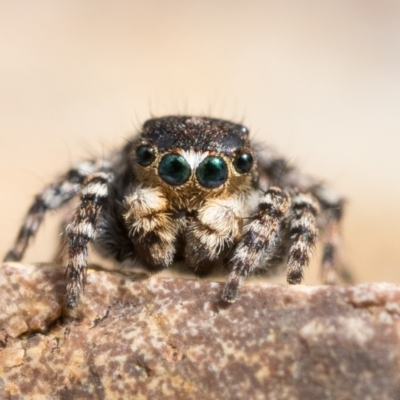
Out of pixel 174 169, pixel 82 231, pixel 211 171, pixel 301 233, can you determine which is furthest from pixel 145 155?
pixel 301 233

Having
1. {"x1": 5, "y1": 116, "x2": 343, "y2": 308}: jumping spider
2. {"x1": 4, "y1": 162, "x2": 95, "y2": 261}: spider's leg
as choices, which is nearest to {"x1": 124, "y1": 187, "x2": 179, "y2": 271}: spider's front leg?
{"x1": 5, "y1": 116, "x2": 343, "y2": 308}: jumping spider

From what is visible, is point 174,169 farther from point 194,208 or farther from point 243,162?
point 243,162

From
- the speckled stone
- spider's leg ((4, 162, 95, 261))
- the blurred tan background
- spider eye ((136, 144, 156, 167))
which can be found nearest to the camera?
the speckled stone

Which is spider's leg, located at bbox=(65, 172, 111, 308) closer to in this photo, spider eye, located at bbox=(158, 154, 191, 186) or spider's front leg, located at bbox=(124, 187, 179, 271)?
spider's front leg, located at bbox=(124, 187, 179, 271)

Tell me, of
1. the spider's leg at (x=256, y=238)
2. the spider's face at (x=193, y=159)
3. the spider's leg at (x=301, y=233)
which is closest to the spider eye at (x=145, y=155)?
the spider's face at (x=193, y=159)

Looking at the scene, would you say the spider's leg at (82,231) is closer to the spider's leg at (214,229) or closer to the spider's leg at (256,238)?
the spider's leg at (214,229)

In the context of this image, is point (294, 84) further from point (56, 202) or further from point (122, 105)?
point (56, 202)
